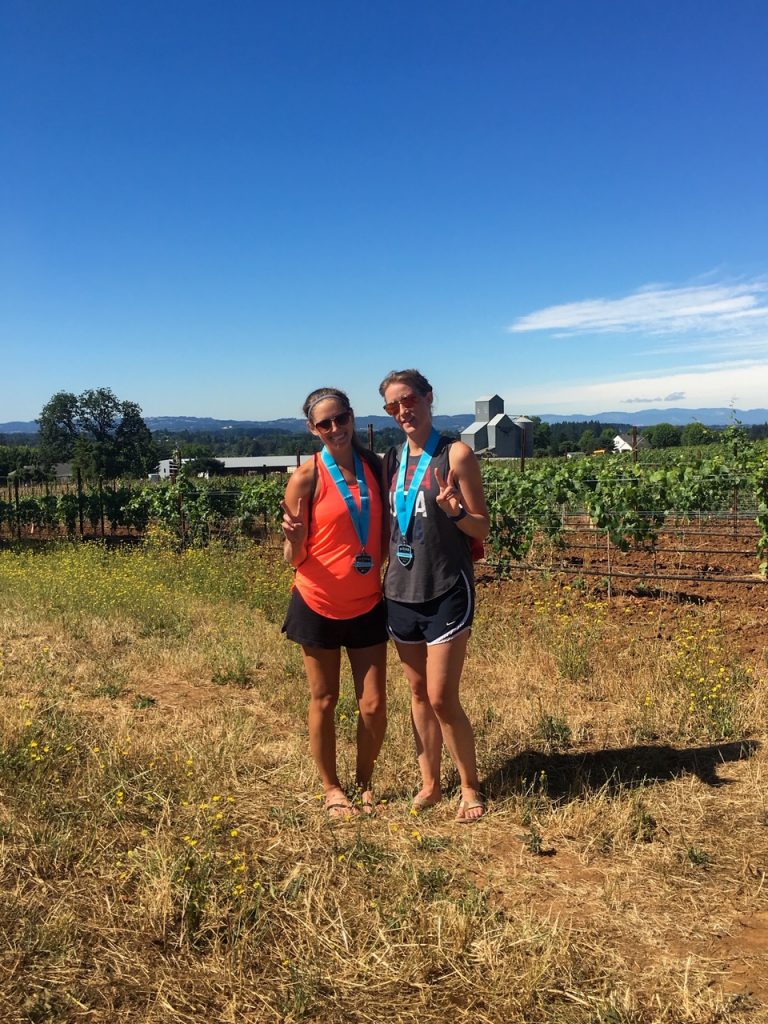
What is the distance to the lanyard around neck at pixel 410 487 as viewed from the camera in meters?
3.06

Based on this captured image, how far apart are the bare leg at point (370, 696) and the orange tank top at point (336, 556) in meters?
0.21

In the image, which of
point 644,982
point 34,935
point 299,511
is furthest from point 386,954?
point 299,511

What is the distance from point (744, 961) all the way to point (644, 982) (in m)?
0.36

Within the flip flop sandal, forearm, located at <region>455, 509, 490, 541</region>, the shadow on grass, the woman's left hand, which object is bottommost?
the shadow on grass

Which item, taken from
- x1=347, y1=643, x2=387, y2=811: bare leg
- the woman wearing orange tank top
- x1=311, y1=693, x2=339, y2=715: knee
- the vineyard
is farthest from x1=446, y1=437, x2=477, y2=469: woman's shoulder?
the vineyard

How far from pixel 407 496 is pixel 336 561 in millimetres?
395

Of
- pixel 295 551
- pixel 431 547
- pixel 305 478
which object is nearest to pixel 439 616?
pixel 431 547

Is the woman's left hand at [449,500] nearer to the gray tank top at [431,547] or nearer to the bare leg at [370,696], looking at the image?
the gray tank top at [431,547]

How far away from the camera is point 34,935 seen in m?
2.36

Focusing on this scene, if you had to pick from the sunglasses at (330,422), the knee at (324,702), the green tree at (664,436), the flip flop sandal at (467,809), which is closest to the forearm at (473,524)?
the sunglasses at (330,422)

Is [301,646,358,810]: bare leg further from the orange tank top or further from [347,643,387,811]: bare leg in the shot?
the orange tank top

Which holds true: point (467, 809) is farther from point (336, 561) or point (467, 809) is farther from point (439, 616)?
point (336, 561)

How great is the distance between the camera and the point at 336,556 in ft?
10.2

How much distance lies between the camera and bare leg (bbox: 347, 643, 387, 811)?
3.24 metres
